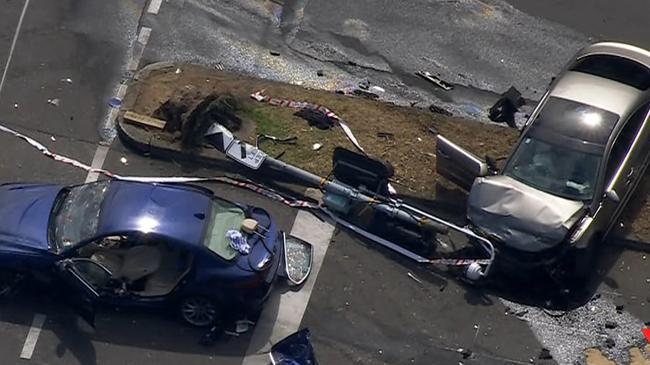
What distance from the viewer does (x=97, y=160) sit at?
15.1m

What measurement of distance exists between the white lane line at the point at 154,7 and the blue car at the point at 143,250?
5.13 meters

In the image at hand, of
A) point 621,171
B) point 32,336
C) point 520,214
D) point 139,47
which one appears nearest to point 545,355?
point 520,214

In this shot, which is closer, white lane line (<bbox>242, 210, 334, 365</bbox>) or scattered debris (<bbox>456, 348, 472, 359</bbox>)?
white lane line (<bbox>242, 210, 334, 365</bbox>)

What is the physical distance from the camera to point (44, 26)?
17.0m

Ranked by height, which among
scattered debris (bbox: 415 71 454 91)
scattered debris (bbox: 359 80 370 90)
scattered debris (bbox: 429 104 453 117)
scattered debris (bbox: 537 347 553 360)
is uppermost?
scattered debris (bbox: 415 71 454 91)

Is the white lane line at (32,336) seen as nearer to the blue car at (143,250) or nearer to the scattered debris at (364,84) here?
the blue car at (143,250)

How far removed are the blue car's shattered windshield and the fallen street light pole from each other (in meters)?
2.20

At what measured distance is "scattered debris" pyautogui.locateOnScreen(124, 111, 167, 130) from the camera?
50.6 feet

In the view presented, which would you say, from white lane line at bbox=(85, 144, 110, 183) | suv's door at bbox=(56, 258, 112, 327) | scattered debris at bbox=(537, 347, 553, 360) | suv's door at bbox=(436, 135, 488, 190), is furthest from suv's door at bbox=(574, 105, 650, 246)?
white lane line at bbox=(85, 144, 110, 183)

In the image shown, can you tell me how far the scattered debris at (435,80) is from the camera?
17047 mm

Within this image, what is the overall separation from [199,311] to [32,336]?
1.97 meters

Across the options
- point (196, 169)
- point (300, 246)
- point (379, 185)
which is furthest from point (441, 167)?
point (196, 169)

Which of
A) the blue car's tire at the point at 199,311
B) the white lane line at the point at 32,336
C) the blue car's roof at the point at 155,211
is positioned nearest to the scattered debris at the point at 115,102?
the blue car's roof at the point at 155,211

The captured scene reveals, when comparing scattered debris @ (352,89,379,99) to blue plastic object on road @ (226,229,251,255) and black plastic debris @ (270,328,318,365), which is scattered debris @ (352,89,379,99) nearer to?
blue plastic object on road @ (226,229,251,255)
